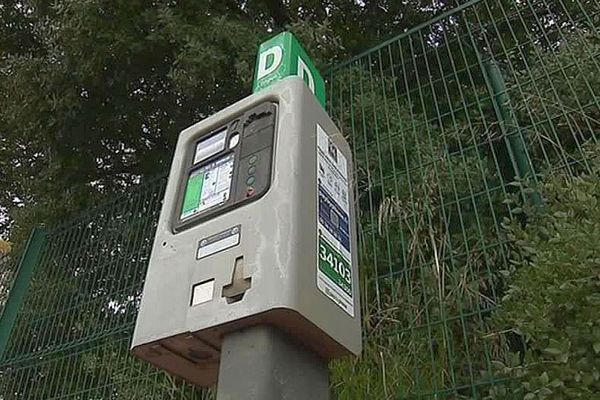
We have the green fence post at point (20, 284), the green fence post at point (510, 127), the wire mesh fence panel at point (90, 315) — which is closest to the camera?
the green fence post at point (510, 127)

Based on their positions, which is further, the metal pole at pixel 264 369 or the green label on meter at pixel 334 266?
the green label on meter at pixel 334 266

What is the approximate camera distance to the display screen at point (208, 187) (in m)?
1.63

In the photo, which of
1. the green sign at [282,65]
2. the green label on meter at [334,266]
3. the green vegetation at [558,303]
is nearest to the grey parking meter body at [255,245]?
the green label on meter at [334,266]

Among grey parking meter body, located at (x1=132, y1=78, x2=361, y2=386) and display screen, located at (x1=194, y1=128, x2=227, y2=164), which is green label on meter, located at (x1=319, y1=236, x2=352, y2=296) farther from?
display screen, located at (x1=194, y1=128, x2=227, y2=164)

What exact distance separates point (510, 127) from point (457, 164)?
0.77ft

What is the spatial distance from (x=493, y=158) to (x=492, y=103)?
0.87 ft

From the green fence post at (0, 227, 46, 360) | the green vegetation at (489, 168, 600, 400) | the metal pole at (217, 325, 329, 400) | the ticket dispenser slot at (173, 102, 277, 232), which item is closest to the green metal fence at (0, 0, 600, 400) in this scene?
the green vegetation at (489, 168, 600, 400)

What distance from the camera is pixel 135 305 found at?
10.4 feet

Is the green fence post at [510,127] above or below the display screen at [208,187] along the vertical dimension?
above

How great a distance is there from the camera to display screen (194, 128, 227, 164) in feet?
5.83

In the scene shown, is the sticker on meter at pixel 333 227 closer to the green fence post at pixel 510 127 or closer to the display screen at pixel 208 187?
the display screen at pixel 208 187

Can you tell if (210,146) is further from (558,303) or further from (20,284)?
(20,284)

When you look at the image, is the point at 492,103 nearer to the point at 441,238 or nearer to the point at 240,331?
the point at 441,238

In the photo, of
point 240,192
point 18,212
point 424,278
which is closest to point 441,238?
point 424,278
